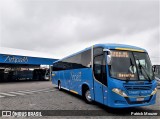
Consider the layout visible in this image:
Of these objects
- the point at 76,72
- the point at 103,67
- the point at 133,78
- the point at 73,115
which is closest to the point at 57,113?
the point at 73,115

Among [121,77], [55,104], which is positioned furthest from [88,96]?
[121,77]

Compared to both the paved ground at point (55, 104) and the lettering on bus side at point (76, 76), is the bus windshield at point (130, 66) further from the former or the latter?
the lettering on bus side at point (76, 76)

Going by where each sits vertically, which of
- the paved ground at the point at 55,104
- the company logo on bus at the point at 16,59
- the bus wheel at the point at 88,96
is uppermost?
the company logo on bus at the point at 16,59

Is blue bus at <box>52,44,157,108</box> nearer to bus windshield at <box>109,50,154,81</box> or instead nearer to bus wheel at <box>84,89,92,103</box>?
bus windshield at <box>109,50,154,81</box>

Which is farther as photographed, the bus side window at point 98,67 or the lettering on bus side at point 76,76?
the lettering on bus side at point 76,76

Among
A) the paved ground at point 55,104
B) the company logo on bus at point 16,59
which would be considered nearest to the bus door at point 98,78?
the paved ground at point 55,104

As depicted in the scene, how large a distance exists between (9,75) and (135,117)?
36684 millimetres

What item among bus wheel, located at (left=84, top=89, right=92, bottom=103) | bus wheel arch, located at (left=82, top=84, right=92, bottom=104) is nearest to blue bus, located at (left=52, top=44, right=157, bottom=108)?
bus wheel, located at (left=84, top=89, right=92, bottom=103)

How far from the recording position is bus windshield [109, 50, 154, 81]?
6.99m

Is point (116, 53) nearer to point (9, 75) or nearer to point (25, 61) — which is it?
point (25, 61)

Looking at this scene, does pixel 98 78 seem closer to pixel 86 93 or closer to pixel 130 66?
pixel 130 66

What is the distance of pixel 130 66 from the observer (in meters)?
7.21

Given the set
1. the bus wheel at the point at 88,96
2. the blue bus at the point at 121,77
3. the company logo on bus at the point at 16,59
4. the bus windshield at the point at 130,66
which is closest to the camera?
the blue bus at the point at 121,77

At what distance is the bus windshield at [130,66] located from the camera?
6988 millimetres
